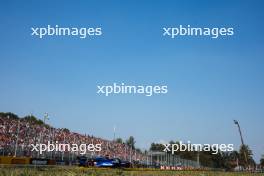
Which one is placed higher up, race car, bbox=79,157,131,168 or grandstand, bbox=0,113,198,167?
grandstand, bbox=0,113,198,167

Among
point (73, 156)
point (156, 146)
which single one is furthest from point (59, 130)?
point (156, 146)

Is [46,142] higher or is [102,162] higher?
[46,142]

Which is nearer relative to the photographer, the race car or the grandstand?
the grandstand

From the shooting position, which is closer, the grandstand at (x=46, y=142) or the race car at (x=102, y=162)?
the grandstand at (x=46, y=142)

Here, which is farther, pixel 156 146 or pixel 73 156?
pixel 156 146

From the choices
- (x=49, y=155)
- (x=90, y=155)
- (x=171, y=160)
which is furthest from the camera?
(x=171, y=160)

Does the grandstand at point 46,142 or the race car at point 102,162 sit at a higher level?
the grandstand at point 46,142

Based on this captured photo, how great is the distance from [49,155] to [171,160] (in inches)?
1611

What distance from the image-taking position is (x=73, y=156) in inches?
2259

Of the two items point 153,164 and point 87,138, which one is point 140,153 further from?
point 87,138

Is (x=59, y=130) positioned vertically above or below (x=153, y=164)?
above

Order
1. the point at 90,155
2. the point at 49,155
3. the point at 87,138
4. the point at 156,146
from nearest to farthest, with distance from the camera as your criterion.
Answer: the point at 49,155, the point at 90,155, the point at 87,138, the point at 156,146

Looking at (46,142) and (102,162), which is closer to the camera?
(102,162)

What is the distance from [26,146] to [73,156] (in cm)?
1053
